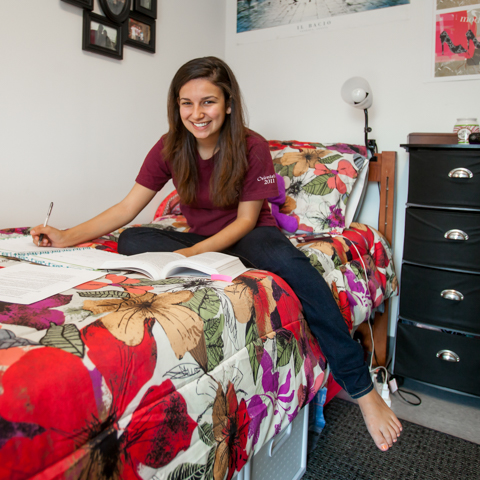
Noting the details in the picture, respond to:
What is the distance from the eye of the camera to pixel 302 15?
2.20m

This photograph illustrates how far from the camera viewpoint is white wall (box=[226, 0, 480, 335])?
1.91 meters

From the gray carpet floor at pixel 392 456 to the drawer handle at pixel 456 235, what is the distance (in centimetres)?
67

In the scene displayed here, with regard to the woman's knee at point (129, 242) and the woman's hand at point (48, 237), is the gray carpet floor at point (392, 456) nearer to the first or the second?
the woman's knee at point (129, 242)

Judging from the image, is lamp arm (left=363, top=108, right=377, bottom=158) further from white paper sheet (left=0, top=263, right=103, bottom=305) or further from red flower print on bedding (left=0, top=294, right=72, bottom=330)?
red flower print on bedding (left=0, top=294, right=72, bottom=330)

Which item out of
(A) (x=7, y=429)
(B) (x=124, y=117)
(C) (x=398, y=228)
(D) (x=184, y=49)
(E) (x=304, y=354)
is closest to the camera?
(A) (x=7, y=429)

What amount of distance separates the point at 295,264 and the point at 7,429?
799 millimetres

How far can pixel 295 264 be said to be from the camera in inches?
44.4

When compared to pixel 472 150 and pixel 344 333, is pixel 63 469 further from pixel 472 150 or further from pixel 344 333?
pixel 472 150

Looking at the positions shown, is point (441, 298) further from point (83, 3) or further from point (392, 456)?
point (83, 3)

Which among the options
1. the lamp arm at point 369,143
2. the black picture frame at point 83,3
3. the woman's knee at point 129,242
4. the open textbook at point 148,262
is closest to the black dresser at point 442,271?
the lamp arm at point 369,143

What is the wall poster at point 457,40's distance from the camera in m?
1.80

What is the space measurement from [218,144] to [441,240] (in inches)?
35.1

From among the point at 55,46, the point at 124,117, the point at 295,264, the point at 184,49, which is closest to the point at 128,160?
the point at 124,117

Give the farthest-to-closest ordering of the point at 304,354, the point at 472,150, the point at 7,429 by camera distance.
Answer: the point at 472,150
the point at 304,354
the point at 7,429
